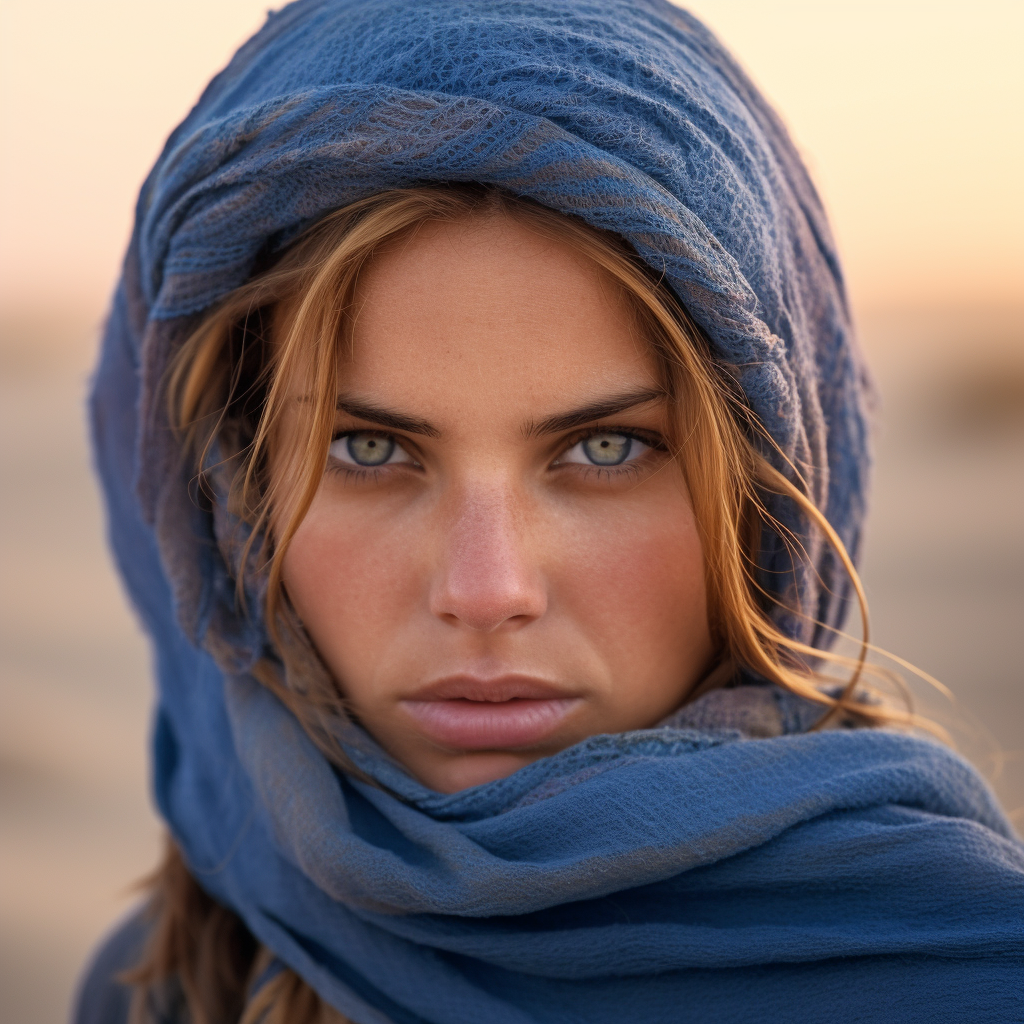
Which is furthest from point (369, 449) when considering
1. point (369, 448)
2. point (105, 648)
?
point (105, 648)

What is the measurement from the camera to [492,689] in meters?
1.30

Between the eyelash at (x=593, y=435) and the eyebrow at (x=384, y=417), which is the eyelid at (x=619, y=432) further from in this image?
the eyebrow at (x=384, y=417)

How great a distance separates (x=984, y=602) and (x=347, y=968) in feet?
18.2

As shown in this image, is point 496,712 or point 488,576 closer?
point 488,576

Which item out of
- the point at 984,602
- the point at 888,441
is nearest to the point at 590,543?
the point at 984,602

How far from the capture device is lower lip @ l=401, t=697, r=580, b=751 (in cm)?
133

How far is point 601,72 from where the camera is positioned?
4.19 feet

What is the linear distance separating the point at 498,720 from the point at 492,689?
0.05m

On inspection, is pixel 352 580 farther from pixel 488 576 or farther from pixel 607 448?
pixel 607 448

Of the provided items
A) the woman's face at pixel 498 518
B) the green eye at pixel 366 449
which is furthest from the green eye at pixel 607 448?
the green eye at pixel 366 449

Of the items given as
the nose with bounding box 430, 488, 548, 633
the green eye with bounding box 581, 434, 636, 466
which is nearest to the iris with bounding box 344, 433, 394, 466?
the nose with bounding box 430, 488, 548, 633

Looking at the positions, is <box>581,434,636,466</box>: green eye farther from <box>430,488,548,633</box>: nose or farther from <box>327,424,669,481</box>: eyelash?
<box>430,488,548,633</box>: nose

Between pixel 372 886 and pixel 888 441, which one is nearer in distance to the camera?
pixel 372 886

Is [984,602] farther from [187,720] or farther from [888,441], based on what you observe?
[187,720]
